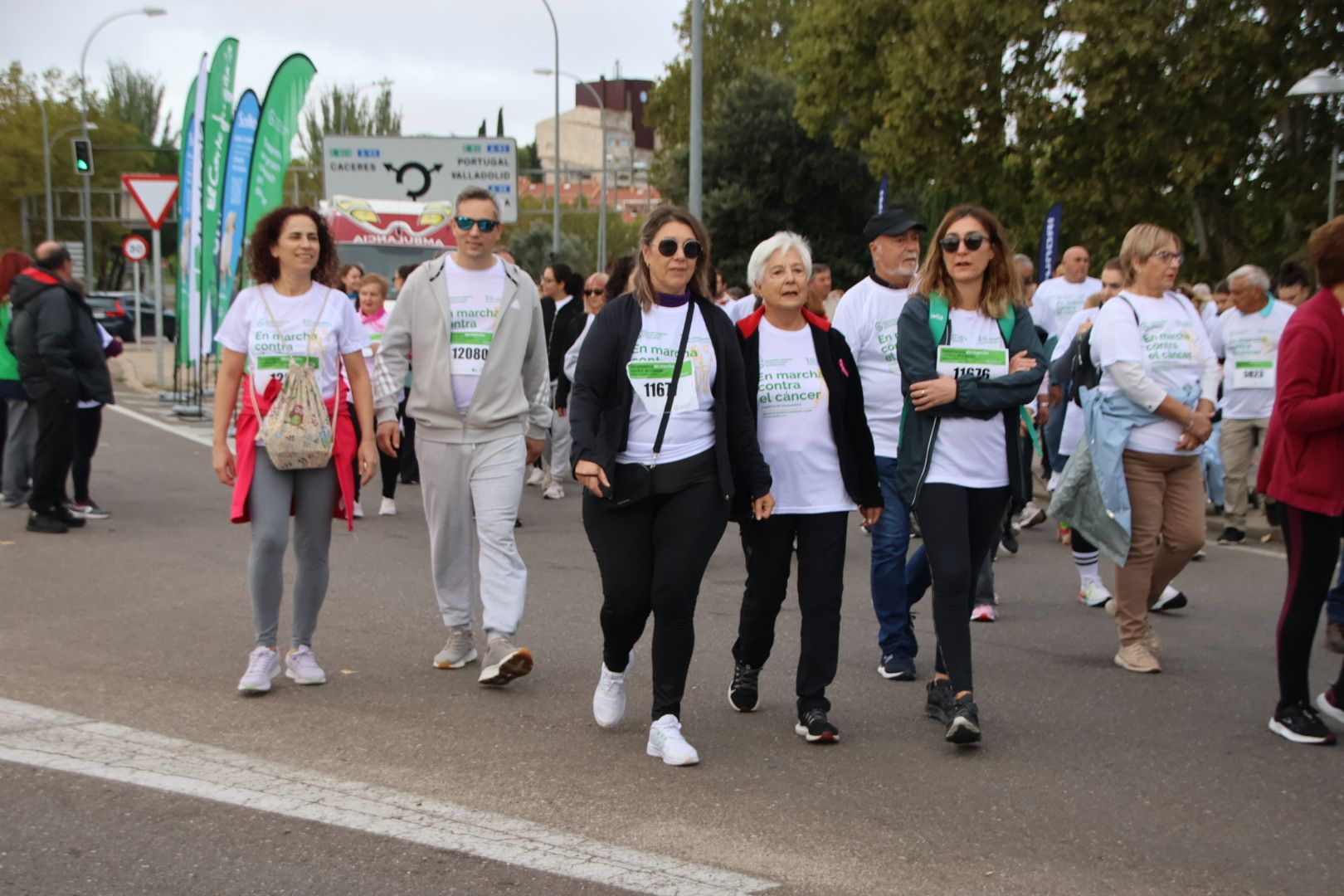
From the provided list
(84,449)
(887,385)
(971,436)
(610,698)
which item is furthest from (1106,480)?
(84,449)

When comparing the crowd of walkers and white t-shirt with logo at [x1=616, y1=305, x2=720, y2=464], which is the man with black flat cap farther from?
white t-shirt with logo at [x1=616, y1=305, x2=720, y2=464]

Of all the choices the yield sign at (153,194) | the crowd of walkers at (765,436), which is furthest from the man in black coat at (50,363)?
the yield sign at (153,194)

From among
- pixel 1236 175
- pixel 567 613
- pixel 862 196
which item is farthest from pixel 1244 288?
pixel 862 196

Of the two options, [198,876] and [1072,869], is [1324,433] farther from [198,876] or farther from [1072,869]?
[198,876]

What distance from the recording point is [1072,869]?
4.31 m

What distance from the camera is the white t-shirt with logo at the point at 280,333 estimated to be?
20.3 ft

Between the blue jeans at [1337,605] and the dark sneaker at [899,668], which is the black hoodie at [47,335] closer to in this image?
the dark sneaker at [899,668]

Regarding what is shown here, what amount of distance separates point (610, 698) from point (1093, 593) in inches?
154

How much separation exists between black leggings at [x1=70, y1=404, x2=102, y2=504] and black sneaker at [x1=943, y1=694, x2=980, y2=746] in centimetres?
798

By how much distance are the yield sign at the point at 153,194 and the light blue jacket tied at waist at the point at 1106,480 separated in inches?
741

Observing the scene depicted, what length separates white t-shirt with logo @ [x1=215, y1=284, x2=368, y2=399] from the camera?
620 centimetres

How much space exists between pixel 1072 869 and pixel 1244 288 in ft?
27.1

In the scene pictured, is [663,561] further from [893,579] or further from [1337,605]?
[1337,605]

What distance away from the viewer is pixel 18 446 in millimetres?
11695
